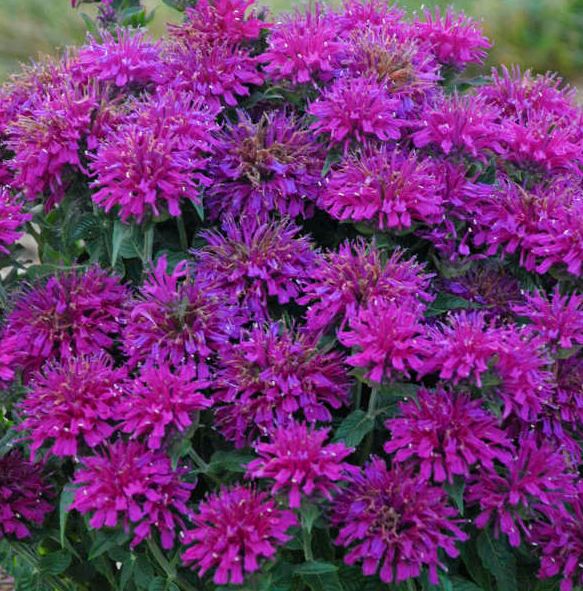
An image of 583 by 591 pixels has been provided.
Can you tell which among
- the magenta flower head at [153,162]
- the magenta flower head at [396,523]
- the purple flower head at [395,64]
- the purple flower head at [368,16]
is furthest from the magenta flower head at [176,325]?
the purple flower head at [368,16]

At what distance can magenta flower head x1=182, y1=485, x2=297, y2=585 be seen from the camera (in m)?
1.42

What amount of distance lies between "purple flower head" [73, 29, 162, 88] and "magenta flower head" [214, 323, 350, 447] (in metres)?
0.63

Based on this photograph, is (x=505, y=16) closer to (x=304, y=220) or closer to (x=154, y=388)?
(x=304, y=220)

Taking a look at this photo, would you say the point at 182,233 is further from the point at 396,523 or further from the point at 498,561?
the point at 498,561

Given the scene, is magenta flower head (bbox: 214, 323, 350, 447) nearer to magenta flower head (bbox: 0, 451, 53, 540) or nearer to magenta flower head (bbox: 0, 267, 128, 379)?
magenta flower head (bbox: 0, 267, 128, 379)

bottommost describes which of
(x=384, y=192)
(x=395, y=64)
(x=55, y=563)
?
(x=55, y=563)

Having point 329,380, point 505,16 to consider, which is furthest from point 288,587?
point 505,16

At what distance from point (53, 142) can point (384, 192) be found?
0.61 meters

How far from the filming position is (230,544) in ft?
4.72

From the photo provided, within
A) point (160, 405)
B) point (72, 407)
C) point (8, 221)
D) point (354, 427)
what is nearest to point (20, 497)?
point (72, 407)

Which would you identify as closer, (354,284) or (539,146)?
(354,284)

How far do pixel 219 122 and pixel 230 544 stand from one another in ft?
3.08

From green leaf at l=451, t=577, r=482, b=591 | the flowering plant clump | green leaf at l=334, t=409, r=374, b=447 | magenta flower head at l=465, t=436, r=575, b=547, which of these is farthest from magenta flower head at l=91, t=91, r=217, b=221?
green leaf at l=451, t=577, r=482, b=591

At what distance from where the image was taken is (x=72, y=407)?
5.06 feet
